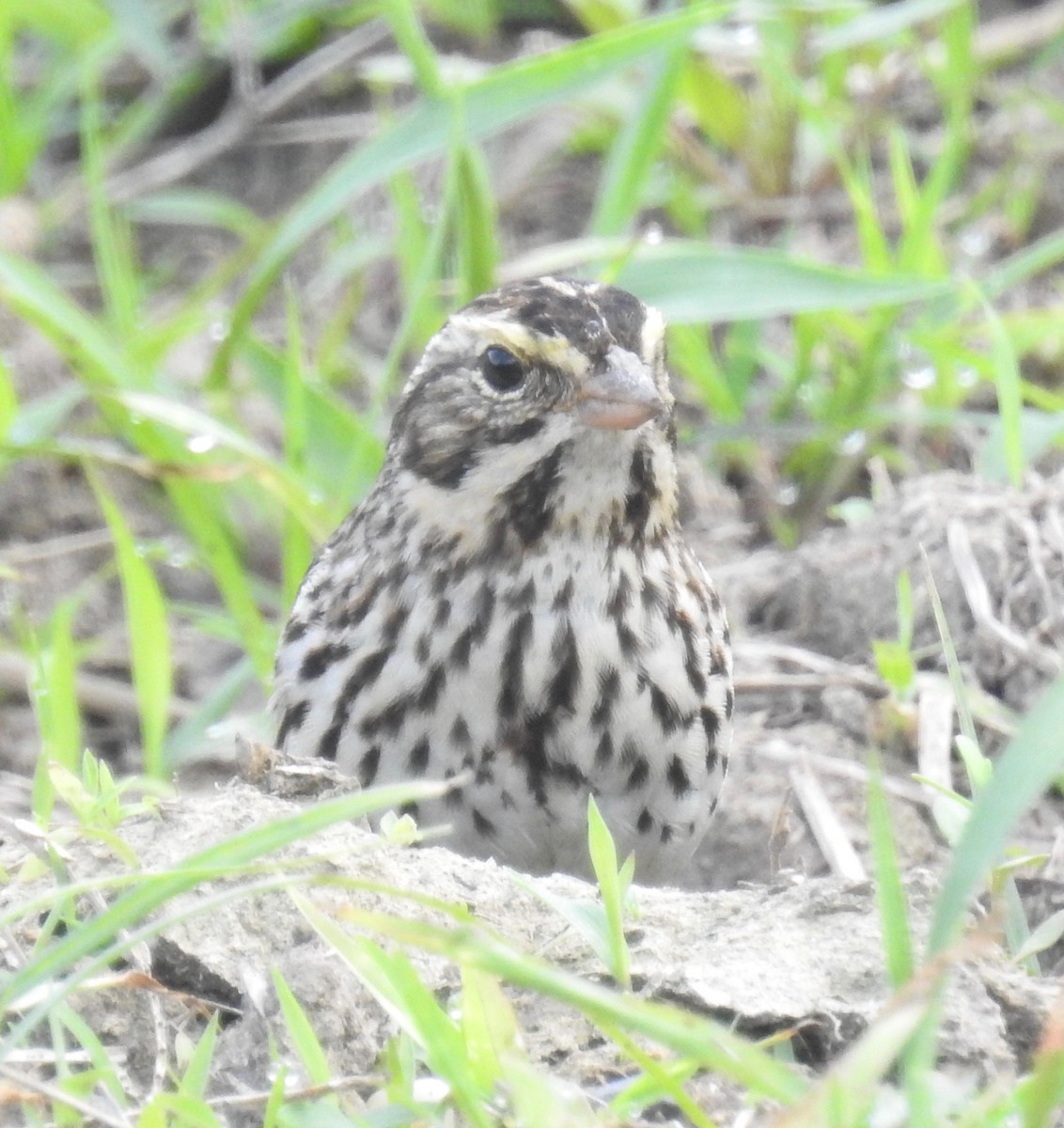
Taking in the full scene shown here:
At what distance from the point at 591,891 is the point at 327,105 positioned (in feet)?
16.8

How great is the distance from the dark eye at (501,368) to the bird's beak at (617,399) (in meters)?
0.16

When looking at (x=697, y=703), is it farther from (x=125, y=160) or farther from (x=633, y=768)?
(x=125, y=160)

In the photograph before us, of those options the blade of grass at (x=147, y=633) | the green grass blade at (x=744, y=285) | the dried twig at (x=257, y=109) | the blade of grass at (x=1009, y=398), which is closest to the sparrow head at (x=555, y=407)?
the blade of grass at (x=147, y=633)

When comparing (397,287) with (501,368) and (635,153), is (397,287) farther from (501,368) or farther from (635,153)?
(501,368)

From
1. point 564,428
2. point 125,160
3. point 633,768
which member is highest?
point 125,160

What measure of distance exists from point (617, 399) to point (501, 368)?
28 centimetres

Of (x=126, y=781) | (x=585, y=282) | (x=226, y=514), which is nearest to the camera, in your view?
(x=126, y=781)

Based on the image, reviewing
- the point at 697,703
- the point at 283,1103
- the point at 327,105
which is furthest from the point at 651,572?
the point at 327,105

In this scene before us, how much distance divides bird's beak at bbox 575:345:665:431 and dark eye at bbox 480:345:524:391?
160 mm

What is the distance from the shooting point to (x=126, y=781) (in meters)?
3.57

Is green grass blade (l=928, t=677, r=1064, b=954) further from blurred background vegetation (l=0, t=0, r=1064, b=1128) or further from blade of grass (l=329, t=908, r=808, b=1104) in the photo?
blurred background vegetation (l=0, t=0, r=1064, b=1128)

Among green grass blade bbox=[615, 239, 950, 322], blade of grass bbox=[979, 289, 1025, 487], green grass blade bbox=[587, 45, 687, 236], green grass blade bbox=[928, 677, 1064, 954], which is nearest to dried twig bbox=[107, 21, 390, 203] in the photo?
green grass blade bbox=[587, 45, 687, 236]

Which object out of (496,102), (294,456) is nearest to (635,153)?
(496,102)

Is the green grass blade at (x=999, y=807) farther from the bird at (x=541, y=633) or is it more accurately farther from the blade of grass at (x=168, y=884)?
the bird at (x=541, y=633)
